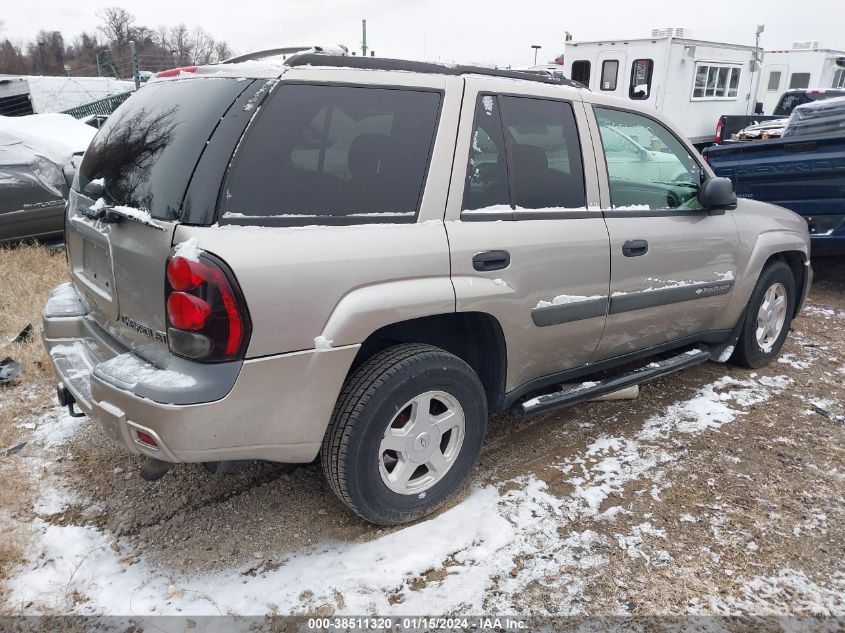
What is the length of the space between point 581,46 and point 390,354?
537 inches

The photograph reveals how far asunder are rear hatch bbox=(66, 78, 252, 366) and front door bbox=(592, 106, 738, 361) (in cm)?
195

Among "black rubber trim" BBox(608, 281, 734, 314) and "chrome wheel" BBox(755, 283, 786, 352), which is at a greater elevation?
"black rubber trim" BBox(608, 281, 734, 314)

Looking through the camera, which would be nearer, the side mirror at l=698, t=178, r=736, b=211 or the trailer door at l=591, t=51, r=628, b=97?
the side mirror at l=698, t=178, r=736, b=211

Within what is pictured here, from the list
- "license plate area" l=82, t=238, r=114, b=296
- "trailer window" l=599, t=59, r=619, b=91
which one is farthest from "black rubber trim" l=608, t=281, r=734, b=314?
"trailer window" l=599, t=59, r=619, b=91

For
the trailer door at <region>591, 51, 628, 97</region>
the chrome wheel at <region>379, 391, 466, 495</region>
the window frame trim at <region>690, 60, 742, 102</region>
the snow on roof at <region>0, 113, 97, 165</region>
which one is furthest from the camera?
the window frame trim at <region>690, 60, 742, 102</region>

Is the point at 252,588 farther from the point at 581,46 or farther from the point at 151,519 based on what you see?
the point at 581,46

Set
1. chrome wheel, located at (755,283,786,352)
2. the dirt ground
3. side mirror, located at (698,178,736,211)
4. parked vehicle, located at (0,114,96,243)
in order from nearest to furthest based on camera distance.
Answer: the dirt ground, side mirror, located at (698,178,736,211), chrome wheel, located at (755,283,786,352), parked vehicle, located at (0,114,96,243)

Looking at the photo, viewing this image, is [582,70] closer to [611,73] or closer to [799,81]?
[611,73]

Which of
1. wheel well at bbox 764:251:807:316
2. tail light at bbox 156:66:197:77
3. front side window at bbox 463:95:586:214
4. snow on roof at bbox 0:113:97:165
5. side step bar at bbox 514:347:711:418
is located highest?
tail light at bbox 156:66:197:77

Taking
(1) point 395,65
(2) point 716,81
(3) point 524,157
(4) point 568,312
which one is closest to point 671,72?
(2) point 716,81

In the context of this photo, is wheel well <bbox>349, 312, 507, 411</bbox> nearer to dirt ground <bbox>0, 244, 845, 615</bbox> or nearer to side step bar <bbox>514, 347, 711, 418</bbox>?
side step bar <bbox>514, 347, 711, 418</bbox>

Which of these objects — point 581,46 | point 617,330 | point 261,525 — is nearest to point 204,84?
point 261,525

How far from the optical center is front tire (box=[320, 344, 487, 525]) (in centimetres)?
238

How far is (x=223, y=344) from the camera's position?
6.73 feet
